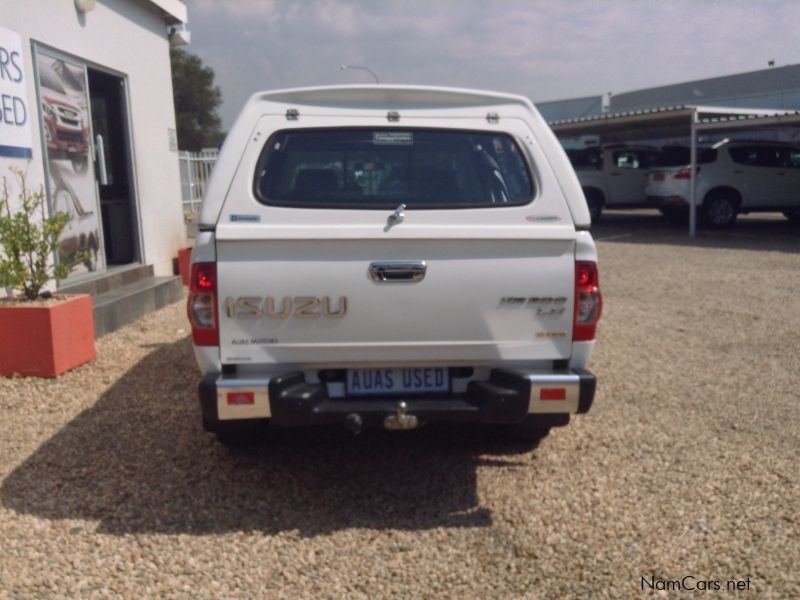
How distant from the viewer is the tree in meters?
50.4

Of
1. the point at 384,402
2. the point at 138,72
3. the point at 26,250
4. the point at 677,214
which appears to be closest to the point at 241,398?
the point at 384,402

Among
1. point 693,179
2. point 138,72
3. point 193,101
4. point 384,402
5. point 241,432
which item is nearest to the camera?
point 384,402

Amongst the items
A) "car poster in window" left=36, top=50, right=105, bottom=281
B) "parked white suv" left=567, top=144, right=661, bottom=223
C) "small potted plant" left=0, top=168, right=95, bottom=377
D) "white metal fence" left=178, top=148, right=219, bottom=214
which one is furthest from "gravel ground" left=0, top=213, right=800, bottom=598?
"parked white suv" left=567, top=144, right=661, bottom=223

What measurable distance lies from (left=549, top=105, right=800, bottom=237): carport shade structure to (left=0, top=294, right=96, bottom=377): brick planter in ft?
44.9

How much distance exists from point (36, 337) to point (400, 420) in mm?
3526

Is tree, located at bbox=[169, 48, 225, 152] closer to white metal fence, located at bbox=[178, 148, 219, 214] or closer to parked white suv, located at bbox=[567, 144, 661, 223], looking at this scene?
white metal fence, located at bbox=[178, 148, 219, 214]

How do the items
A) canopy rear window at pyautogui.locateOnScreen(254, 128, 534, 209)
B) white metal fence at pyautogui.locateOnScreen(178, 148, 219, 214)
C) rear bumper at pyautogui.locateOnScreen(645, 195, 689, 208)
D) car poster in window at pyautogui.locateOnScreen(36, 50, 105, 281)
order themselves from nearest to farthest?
canopy rear window at pyautogui.locateOnScreen(254, 128, 534, 209), car poster in window at pyautogui.locateOnScreen(36, 50, 105, 281), rear bumper at pyautogui.locateOnScreen(645, 195, 689, 208), white metal fence at pyautogui.locateOnScreen(178, 148, 219, 214)

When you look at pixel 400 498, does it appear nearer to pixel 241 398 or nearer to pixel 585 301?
pixel 241 398

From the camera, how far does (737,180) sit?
17.8 meters

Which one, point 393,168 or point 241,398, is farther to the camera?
point 393,168

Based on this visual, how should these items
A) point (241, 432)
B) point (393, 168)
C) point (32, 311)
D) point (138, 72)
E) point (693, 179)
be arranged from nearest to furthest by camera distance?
point (393, 168)
point (241, 432)
point (32, 311)
point (138, 72)
point (693, 179)

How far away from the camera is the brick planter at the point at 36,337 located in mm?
5828

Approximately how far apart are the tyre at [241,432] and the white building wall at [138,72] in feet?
12.4

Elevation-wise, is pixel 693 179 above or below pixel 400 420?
above
